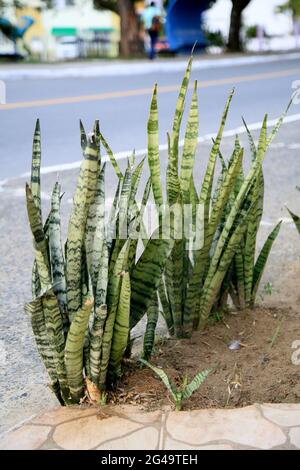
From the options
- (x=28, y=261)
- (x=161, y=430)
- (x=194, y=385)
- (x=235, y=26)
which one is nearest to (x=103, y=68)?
(x=235, y=26)

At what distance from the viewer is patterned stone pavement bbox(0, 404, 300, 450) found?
6.81ft

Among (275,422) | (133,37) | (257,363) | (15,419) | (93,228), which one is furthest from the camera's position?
(133,37)

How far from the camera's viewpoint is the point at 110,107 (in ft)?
36.4

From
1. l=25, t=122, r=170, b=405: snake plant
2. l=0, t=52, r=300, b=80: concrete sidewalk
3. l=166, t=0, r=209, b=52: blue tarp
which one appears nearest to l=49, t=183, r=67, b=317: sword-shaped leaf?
l=25, t=122, r=170, b=405: snake plant

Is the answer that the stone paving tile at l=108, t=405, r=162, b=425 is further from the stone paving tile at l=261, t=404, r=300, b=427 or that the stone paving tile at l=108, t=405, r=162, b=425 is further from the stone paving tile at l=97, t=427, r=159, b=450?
the stone paving tile at l=261, t=404, r=300, b=427

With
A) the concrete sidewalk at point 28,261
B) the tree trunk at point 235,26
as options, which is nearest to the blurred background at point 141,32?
the tree trunk at point 235,26

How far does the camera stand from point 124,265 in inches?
87.9

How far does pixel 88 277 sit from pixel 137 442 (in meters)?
0.57

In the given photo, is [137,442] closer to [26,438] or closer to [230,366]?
[26,438]

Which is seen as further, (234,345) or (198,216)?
(234,345)

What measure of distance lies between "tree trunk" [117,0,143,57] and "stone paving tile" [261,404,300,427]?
Answer: 2430 cm
